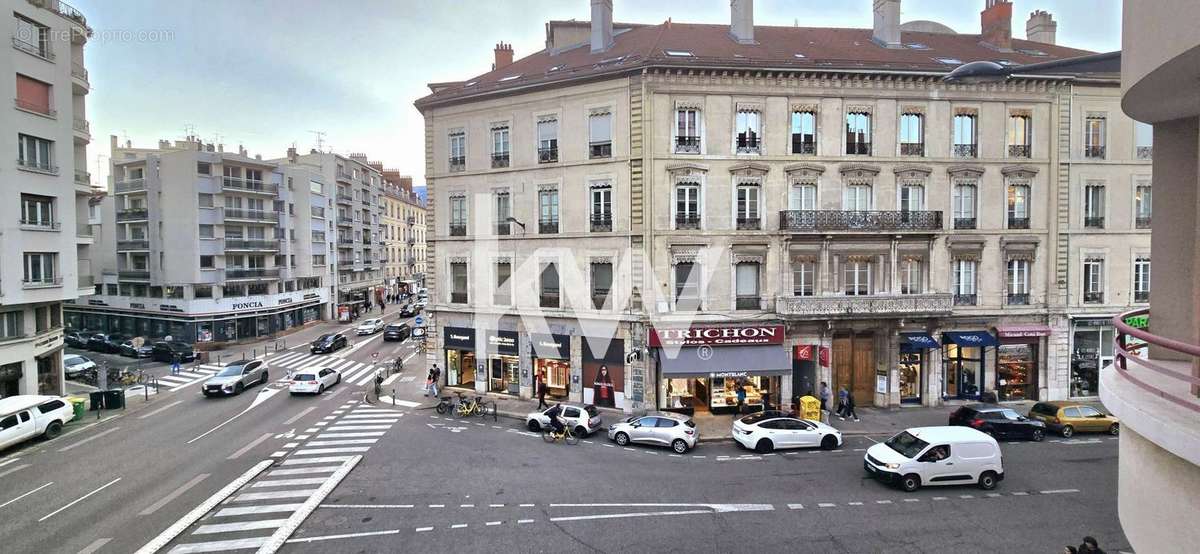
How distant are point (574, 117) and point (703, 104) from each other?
252 inches

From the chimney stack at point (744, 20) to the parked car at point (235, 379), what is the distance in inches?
1314

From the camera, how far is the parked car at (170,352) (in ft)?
130

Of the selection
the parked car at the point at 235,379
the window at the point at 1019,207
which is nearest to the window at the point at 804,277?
the window at the point at 1019,207

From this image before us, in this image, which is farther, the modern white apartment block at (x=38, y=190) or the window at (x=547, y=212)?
the window at (x=547, y=212)

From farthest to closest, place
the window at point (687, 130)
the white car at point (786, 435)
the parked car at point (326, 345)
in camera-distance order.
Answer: the parked car at point (326, 345), the window at point (687, 130), the white car at point (786, 435)

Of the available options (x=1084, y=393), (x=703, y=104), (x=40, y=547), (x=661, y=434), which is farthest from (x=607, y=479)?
(x=1084, y=393)

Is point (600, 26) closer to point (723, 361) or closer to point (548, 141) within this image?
point (548, 141)

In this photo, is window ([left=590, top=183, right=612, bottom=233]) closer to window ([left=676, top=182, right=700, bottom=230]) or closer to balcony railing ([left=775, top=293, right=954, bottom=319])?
window ([left=676, top=182, right=700, bottom=230])

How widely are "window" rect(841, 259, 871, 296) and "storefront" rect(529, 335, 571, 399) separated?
14.0 metres

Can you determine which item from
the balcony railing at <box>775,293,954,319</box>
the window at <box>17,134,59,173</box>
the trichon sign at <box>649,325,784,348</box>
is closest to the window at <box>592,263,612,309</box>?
the trichon sign at <box>649,325,784,348</box>

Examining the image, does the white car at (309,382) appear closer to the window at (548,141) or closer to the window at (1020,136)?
the window at (548,141)

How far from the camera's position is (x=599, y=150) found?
26.1 meters

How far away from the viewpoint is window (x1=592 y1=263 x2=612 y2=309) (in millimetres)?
25953

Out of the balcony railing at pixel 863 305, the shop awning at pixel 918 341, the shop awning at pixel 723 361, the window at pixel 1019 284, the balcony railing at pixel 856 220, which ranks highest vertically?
the balcony railing at pixel 856 220
